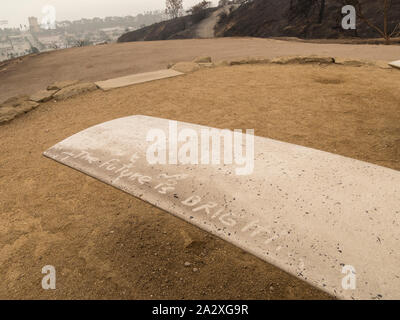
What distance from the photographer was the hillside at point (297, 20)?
17375 millimetres

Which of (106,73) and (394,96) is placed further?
(106,73)

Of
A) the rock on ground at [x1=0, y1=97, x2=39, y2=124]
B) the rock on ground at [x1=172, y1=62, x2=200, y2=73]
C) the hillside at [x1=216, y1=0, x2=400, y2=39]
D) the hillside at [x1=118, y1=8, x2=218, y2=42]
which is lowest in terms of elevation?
the rock on ground at [x1=0, y1=97, x2=39, y2=124]

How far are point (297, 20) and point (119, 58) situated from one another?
19.3 m

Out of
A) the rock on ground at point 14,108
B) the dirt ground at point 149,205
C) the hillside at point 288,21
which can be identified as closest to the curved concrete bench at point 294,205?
the dirt ground at point 149,205

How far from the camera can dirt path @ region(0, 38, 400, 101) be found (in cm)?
642

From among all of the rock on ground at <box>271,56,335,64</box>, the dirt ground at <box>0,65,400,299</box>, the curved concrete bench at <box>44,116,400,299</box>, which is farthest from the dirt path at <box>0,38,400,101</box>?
the curved concrete bench at <box>44,116,400,299</box>

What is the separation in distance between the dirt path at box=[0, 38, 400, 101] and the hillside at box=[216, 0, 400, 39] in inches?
248

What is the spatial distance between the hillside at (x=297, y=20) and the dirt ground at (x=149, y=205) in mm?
11015

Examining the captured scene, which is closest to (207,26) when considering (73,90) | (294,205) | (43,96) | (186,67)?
(186,67)

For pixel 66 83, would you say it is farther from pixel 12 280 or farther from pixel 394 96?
pixel 394 96

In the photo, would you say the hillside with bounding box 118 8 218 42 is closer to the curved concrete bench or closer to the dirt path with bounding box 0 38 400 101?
the dirt path with bounding box 0 38 400 101

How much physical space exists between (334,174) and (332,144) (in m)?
1.08
